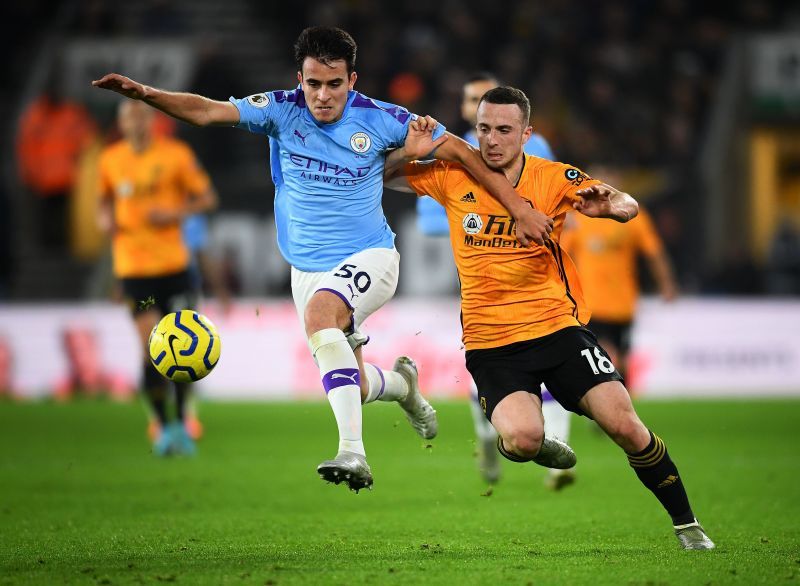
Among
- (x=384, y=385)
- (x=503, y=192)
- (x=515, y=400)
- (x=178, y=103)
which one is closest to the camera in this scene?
(x=178, y=103)

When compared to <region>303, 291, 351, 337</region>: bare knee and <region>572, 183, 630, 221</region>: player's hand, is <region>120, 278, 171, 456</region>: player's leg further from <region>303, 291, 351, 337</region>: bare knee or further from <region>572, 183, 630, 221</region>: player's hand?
<region>572, 183, 630, 221</region>: player's hand

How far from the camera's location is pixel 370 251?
657cm

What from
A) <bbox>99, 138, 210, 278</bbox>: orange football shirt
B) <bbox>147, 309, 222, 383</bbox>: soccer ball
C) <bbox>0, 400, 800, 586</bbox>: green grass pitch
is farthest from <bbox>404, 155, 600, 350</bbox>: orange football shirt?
<bbox>99, 138, 210, 278</bbox>: orange football shirt

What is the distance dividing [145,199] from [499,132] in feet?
16.0

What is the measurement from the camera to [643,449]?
594 cm

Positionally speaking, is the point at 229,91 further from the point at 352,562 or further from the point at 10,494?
the point at 352,562

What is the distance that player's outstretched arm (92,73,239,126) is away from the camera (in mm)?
5852

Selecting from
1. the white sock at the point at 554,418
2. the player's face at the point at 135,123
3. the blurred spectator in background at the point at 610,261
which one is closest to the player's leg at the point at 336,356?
the white sock at the point at 554,418

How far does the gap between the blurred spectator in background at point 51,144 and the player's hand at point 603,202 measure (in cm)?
1317

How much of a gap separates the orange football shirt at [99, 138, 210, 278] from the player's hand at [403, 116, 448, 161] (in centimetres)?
427

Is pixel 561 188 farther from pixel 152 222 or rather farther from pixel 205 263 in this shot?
pixel 205 263

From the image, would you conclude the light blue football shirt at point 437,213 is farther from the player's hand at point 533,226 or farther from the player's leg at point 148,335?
the player's leg at point 148,335

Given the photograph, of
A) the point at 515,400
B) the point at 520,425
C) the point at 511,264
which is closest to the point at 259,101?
the point at 511,264

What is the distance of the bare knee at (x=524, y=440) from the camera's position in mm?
6020
